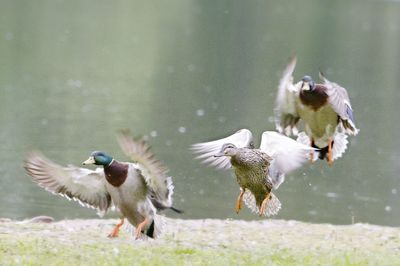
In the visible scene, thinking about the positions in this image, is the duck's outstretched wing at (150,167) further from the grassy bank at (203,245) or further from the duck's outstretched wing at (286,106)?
the duck's outstretched wing at (286,106)

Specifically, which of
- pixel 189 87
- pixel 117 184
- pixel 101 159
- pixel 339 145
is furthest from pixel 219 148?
pixel 189 87

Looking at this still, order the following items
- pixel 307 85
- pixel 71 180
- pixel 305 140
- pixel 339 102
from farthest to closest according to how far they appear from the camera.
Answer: pixel 305 140, pixel 339 102, pixel 307 85, pixel 71 180

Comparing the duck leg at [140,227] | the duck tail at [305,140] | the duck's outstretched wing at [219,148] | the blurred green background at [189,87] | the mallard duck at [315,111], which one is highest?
the blurred green background at [189,87]

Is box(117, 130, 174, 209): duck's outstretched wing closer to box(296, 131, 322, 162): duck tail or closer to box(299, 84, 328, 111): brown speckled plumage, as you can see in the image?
box(299, 84, 328, 111): brown speckled plumage

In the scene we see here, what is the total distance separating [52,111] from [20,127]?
2153 millimetres

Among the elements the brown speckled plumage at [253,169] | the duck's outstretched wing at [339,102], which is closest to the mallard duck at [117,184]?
the brown speckled plumage at [253,169]

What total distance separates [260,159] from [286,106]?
1802mm

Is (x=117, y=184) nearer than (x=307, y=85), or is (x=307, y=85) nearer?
(x=117, y=184)

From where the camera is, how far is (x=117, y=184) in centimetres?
863

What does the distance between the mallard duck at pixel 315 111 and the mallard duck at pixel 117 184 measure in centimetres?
186

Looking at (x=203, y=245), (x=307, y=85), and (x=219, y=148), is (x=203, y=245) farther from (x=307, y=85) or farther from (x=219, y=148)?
(x=307, y=85)

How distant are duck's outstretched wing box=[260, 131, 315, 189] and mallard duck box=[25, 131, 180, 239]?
2.91 ft

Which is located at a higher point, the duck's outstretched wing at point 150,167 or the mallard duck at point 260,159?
the mallard duck at point 260,159

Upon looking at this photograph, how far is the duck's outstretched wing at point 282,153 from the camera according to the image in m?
8.62
